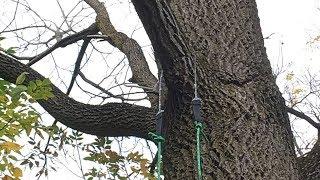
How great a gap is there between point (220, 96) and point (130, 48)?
1707 mm

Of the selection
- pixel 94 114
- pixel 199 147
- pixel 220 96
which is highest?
pixel 94 114

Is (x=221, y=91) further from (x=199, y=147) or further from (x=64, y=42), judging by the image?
(x=64, y=42)

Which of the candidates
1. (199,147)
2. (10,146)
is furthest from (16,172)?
(199,147)

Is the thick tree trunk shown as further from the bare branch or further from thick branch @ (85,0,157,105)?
the bare branch

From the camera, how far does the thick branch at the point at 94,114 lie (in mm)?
1994

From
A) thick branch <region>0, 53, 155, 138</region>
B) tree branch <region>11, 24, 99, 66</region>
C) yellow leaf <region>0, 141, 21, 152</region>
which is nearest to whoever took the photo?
yellow leaf <region>0, 141, 21, 152</region>

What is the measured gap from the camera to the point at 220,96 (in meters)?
1.31

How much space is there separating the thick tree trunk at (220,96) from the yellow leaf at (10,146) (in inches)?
21.2

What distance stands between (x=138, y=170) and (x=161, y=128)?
139cm

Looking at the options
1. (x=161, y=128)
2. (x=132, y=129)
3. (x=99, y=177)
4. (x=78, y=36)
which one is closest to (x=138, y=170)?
(x=99, y=177)

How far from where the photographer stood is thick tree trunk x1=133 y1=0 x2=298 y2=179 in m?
1.24

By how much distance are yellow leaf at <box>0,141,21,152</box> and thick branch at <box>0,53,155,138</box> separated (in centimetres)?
49

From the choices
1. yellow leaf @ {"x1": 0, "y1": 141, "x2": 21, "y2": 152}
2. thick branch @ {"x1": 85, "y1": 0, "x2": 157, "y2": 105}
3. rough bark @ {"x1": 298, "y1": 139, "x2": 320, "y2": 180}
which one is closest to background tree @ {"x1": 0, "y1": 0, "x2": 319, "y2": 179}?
rough bark @ {"x1": 298, "y1": 139, "x2": 320, "y2": 180}

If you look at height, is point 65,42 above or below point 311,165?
above
